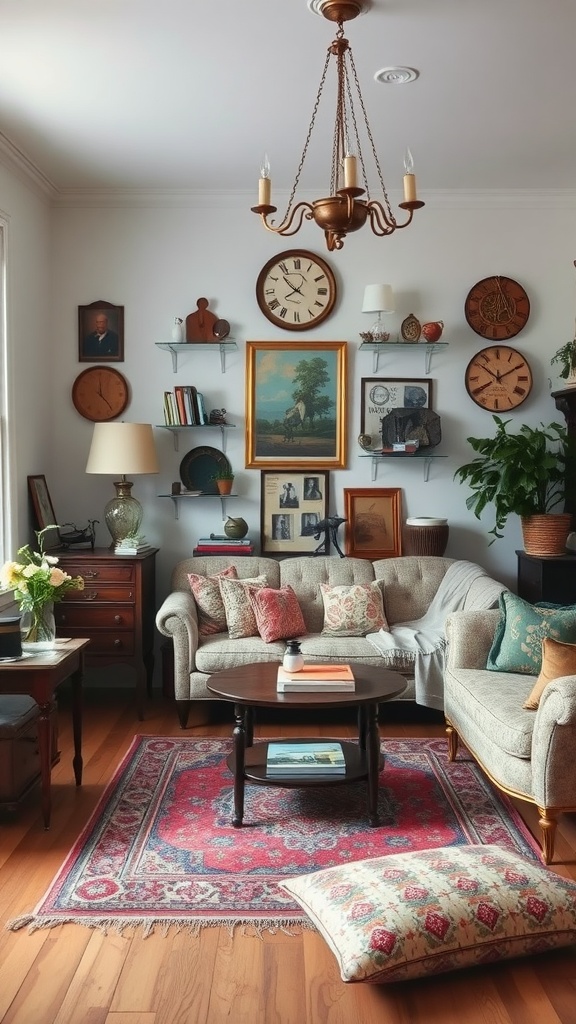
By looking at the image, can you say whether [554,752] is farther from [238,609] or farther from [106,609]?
[106,609]

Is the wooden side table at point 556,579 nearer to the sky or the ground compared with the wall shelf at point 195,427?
nearer to the ground

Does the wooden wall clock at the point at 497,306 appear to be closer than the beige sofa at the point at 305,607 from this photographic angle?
No

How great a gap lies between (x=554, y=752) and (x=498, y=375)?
3022 mm

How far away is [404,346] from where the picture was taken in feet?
18.2

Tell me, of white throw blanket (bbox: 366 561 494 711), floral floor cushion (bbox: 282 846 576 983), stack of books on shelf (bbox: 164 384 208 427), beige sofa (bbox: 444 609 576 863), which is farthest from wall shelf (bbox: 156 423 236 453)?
floral floor cushion (bbox: 282 846 576 983)

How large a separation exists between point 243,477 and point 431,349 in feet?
4.63

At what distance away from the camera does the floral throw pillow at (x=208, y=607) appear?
5.01 metres

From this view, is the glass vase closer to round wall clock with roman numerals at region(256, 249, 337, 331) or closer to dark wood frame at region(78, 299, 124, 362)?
dark wood frame at region(78, 299, 124, 362)

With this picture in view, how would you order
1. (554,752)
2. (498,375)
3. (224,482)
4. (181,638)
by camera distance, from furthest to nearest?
(498,375)
(224,482)
(181,638)
(554,752)

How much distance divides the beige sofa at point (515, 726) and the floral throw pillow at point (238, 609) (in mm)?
1234

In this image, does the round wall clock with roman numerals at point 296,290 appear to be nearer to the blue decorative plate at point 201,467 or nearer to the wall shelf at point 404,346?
the wall shelf at point 404,346

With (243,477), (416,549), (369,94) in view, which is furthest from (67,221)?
(416,549)

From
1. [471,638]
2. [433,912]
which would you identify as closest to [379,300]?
[471,638]

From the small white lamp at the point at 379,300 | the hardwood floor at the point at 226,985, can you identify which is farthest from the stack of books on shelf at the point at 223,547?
the hardwood floor at the point at 226,985
